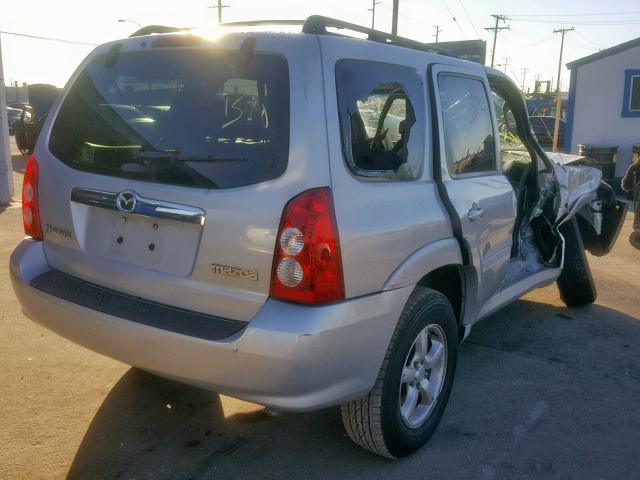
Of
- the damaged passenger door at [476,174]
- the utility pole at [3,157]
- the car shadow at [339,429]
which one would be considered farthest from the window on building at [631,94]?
the damaged passenger door at [476,174]

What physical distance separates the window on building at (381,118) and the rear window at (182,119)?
30 cm

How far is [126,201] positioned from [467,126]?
76.4 inches

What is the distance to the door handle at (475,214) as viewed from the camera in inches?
136

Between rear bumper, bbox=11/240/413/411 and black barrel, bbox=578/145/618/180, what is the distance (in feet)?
46.8

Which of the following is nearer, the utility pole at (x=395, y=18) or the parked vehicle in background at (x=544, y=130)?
the utility pole at (x=395, y=18)

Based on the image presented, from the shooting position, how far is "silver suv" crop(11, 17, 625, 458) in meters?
2.54

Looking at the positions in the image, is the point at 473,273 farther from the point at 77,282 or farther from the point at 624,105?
the point at 624,105

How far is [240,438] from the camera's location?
131 inches

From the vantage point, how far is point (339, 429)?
11.3 feet

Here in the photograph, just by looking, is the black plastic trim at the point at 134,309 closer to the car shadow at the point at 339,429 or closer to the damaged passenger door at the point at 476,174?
the car shadow at the point at 339,429

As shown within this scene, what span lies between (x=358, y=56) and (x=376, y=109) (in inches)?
12.5

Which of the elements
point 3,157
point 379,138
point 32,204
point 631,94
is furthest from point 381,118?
point 631,94

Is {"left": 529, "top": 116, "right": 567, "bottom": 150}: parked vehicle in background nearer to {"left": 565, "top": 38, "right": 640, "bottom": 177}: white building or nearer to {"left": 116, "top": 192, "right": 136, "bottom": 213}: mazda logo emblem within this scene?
{"left": 565, "top": 38, "right": 640, "bottom": 177}: white building

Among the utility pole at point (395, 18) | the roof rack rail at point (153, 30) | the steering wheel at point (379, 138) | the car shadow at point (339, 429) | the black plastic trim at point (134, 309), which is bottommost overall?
the car shadow at point (339, 429)
